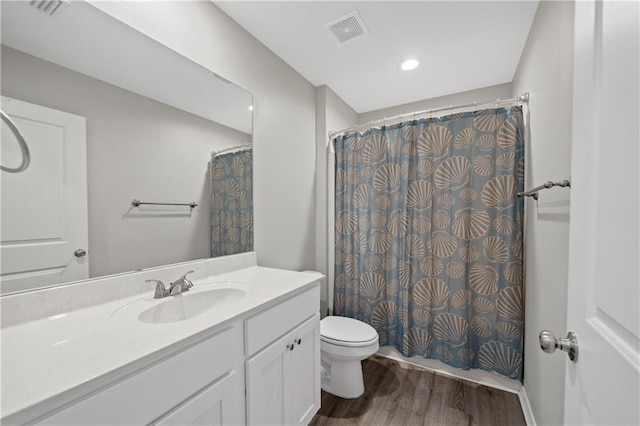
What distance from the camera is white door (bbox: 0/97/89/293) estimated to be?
0.79 m

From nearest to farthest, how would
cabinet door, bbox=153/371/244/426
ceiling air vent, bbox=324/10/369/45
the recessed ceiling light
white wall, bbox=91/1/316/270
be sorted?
cabinet door, bbox=153/371/244/426, white wall, bbox=91/1/316/270, ceiling air vent, bbox=324/10/369/45, the recessed ceiling light

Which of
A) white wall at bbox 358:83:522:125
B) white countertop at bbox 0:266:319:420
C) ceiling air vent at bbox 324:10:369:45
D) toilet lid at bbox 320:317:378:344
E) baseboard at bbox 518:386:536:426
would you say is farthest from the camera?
white wall at bbox 358:83:522:125

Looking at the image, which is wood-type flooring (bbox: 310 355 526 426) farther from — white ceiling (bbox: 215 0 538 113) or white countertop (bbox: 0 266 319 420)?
white ceiling (bbox: 215 0 538 113)

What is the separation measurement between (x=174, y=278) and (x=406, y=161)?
5.70 feet

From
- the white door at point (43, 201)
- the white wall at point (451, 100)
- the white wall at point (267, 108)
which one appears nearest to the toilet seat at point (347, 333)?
the white wall at point (267, 108)

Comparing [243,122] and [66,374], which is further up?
[243,122]

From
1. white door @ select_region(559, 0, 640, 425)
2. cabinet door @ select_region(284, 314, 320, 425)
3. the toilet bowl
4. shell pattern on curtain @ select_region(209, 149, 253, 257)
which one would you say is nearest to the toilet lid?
the toilet bowl

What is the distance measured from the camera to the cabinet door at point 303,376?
116 centimetres

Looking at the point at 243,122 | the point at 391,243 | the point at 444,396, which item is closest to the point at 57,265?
the point at 243,122

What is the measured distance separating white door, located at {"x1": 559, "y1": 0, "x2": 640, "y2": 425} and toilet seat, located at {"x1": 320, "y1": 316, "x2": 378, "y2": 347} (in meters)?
1.12

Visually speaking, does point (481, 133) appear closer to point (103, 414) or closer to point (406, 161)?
point (406, 161)

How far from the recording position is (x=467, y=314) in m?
1.79

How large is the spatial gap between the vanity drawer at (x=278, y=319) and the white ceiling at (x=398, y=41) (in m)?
1.61

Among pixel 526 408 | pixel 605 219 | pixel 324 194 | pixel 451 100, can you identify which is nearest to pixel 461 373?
pixel 526 408
